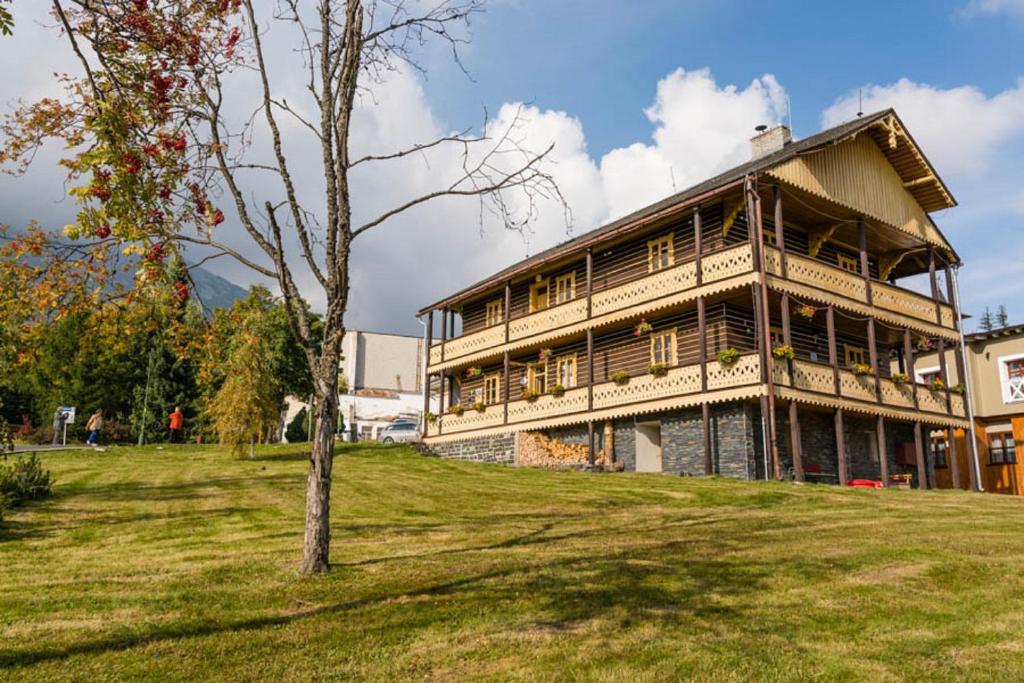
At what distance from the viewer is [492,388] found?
33719mm

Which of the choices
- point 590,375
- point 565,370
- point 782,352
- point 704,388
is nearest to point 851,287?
point 782,352

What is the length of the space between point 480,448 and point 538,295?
6.48 meters

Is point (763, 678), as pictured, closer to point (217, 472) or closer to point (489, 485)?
point (489, 485)

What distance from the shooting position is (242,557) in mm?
9289

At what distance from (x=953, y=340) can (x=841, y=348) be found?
3.91 metres

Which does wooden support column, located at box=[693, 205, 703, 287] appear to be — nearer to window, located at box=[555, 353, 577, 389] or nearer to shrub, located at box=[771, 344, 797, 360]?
shrub, located at box=[771, 344, 797, 360]

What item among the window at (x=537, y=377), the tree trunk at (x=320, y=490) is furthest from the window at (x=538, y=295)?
the tree trunk at (x=320, y=490)

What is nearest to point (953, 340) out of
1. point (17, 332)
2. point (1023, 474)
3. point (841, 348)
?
point (841, 348)

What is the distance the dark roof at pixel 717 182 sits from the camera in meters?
23.9

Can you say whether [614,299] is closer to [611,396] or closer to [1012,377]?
[611,396]

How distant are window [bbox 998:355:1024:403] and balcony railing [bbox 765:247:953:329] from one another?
15.5 feet

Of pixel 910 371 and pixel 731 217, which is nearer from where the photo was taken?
pixel 731 217

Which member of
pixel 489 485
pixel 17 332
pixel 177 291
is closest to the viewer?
pixel 177 291

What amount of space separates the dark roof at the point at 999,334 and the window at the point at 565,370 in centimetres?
1551
